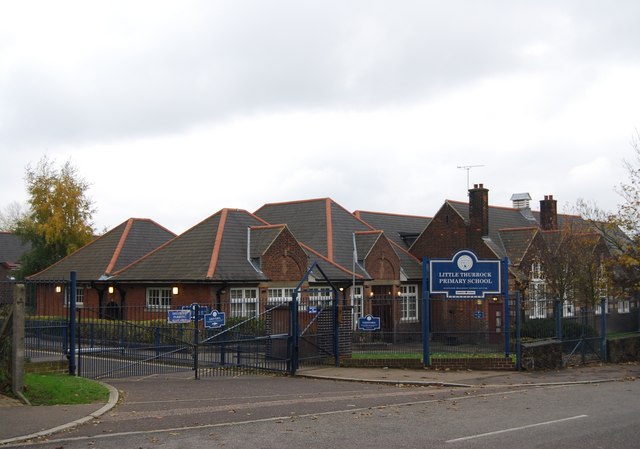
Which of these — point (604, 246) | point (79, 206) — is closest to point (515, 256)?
point (604, 246)

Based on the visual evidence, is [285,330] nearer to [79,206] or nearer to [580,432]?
[580,432]

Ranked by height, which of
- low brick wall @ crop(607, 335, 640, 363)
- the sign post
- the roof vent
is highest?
the roof vent

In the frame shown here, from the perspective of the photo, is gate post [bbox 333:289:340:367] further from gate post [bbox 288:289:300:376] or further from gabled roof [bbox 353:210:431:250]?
gabled roof [bbox 353:210:431:250]

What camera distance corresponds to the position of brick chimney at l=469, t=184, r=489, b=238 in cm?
3991

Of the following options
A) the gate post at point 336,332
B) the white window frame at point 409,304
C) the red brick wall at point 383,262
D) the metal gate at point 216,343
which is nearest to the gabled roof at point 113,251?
the red brick wall at point 383,262

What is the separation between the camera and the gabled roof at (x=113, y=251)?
37156 millimetres

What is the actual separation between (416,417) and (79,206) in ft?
134

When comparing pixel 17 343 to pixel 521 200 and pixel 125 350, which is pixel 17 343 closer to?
pixel 125 350

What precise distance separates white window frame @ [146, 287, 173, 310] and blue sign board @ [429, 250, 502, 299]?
14.9m

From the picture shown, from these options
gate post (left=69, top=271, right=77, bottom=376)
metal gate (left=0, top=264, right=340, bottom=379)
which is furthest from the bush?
gate post (left=69, top=271, right=77, bottom=376)

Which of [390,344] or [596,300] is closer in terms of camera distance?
[390,344]

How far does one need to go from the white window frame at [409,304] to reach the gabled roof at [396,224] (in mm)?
3965

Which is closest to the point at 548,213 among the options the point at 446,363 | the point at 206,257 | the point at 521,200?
the point at 521,200

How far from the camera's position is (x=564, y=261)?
3662cm
